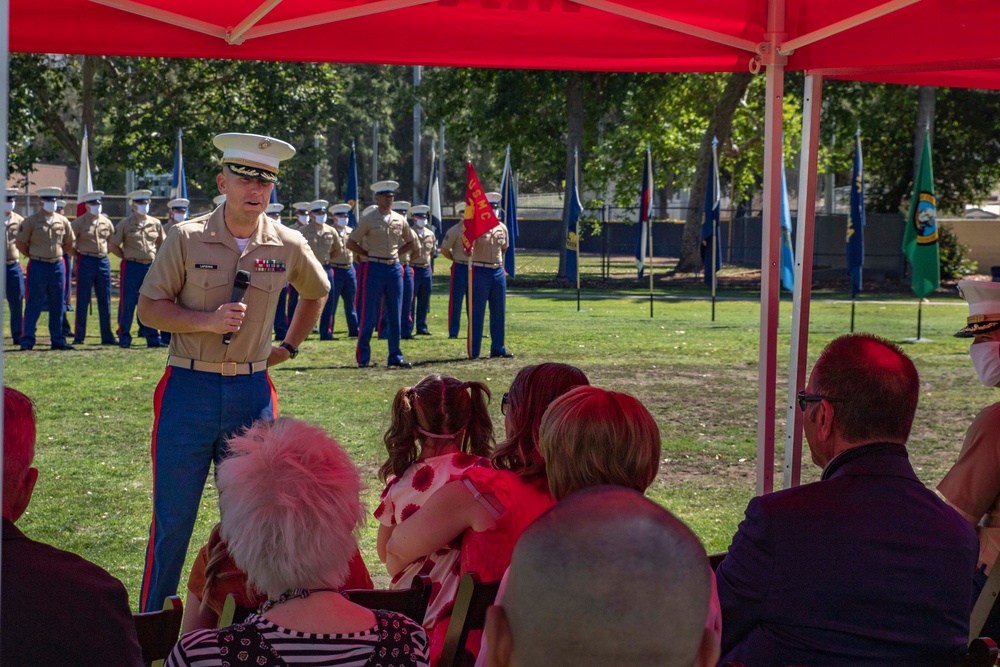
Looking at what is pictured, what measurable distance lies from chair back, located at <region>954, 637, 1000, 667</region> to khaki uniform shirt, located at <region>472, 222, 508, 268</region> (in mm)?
12470

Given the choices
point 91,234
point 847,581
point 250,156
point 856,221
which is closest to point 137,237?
point 91,234

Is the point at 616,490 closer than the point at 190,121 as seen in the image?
Yes

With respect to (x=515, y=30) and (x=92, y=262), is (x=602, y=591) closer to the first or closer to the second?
(x=515, y=30)

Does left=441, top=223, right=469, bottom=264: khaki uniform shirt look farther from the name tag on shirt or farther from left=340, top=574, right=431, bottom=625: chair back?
left=340, top=574, right=431, bottom=625: chair back

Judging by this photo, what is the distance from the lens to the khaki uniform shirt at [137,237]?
1556 cm

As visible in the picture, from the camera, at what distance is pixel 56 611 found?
2.05m

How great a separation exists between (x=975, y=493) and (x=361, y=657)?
2182 mm

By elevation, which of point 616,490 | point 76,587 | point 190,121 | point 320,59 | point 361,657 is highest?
point 190,121

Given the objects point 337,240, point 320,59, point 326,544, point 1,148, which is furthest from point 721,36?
point 337,240

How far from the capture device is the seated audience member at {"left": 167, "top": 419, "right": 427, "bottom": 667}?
2.08m

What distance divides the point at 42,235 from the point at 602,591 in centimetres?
1565

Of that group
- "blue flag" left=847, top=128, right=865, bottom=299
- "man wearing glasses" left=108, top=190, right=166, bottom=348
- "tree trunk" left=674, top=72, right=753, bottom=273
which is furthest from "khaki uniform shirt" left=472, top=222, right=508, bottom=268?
"tree trunk" left=674, top=72, right=753, bottom=273

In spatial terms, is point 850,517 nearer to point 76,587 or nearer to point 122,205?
point 76,587

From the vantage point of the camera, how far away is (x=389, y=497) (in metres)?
3.34
